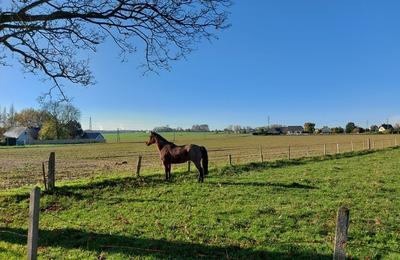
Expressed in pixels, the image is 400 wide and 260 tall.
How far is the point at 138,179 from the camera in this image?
19.3 m

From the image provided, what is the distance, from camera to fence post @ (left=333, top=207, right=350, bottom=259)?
17.6 feet

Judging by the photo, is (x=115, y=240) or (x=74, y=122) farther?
(x=74, y=122)

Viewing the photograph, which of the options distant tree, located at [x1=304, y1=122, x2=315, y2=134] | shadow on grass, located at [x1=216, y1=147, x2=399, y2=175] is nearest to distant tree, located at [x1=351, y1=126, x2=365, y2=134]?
distant tree, located at [x1=304, y1=122, x2=315, y2=134]

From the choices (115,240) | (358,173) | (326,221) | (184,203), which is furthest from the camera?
(358,173)

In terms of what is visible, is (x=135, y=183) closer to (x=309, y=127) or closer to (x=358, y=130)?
(x=358, y=130)

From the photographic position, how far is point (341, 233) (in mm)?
5422

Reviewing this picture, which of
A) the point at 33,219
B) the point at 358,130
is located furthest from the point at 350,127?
the point at 33,219

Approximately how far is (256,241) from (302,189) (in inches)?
314

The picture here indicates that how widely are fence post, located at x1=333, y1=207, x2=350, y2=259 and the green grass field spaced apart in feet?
7.81

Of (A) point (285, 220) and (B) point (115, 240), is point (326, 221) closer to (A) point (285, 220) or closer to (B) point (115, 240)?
(A) point (285, 220)

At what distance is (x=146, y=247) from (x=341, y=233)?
4381mm

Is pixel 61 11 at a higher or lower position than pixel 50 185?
higher

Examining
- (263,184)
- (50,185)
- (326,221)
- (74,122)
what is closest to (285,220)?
(326,221)

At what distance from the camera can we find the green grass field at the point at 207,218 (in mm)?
8398
